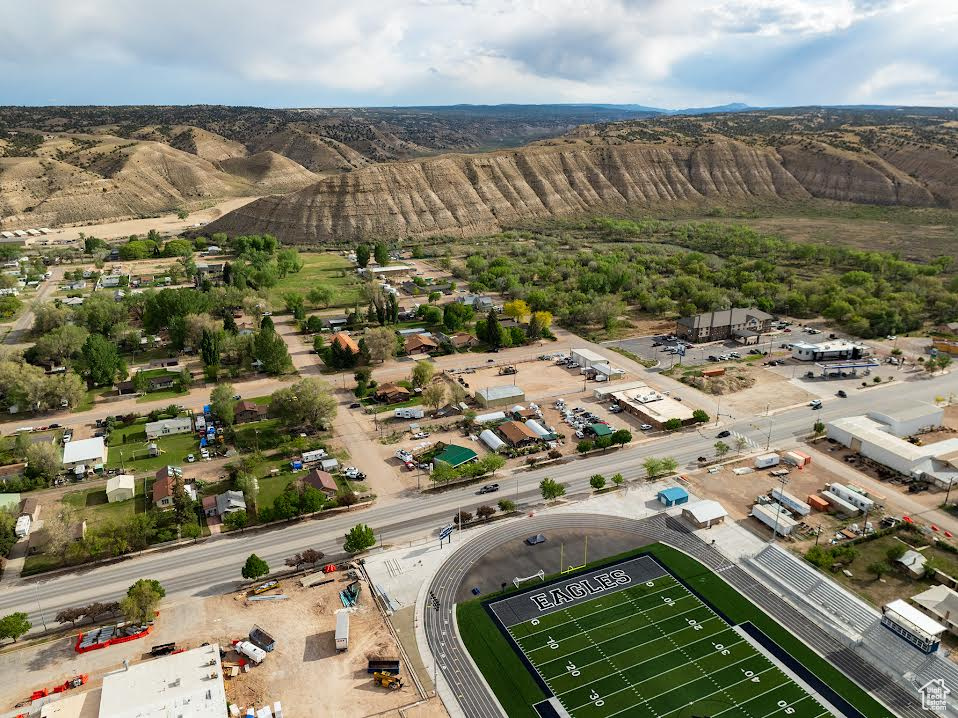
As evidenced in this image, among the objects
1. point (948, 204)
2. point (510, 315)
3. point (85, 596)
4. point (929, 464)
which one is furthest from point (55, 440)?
point (948, 204)

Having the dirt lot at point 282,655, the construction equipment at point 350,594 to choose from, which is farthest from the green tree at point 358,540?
the dirt lot at point 282,655

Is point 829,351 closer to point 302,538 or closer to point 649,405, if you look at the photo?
point 649,405

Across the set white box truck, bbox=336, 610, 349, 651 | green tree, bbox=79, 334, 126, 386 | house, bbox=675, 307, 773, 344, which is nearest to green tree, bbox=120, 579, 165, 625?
white box truck, bbox=336, 610, 349, 651

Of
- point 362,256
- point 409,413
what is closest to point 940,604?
point 409,413

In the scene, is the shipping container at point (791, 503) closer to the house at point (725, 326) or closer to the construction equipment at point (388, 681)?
the construction equipment at point (388, 681)

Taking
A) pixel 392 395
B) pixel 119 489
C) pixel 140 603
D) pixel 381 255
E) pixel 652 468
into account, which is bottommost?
pixel 140 603

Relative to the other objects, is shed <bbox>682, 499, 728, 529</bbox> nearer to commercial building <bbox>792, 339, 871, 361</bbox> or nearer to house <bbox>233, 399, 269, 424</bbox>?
commercial building <bbox>792, 339, 871, 361</bbox>

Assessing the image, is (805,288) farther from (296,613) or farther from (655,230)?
(296,613)
